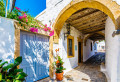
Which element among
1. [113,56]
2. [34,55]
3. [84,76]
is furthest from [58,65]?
[113,56]

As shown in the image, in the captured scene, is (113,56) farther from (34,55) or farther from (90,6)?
(34,55)

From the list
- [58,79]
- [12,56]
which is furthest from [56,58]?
[12,56]

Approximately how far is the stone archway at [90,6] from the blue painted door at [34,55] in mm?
862

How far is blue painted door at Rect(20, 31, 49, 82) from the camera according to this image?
2779 millimetres

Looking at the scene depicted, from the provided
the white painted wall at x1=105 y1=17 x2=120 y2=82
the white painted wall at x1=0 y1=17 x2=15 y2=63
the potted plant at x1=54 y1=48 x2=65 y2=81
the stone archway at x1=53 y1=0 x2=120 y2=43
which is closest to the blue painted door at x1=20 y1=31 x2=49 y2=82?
the white painted wall at x1=0 y1=17 x2=15 y2=63

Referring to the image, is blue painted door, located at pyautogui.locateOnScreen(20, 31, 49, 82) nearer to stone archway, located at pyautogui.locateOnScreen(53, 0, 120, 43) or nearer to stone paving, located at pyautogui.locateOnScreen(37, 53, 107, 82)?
stone paving, located at pyautogui.locateOnScreen(37, 53, 107, 82)

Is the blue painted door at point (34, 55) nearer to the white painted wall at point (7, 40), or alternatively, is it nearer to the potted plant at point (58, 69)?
the white painted wall at point (7, 40)

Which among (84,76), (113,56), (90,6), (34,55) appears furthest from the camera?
(84,76)

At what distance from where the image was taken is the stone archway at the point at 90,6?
2.25 m

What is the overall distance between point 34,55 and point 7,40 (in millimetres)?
1268

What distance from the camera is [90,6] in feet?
9.77

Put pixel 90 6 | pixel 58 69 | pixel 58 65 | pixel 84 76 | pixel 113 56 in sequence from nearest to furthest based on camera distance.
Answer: pixel 113 56, pixel 90 6, pixel 58 69, pixel 58 65, pixel 84 76

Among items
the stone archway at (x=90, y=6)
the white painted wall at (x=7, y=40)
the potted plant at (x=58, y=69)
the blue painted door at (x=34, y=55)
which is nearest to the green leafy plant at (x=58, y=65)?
the potted plant at (x=58, y=69)

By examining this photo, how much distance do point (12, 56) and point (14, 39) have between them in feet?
1.90
